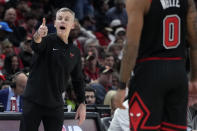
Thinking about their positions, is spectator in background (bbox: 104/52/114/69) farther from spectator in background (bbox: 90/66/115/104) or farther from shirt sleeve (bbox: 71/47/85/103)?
shirt sleeve (bbox: 71/47/85/103)

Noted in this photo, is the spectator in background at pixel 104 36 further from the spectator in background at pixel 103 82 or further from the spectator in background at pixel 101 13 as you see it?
the spectator in background at pixel 103 82

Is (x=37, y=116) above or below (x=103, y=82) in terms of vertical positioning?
below

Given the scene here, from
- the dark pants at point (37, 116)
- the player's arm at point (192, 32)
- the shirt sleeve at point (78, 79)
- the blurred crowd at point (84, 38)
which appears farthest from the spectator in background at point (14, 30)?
the player's arm at point (192, 32)

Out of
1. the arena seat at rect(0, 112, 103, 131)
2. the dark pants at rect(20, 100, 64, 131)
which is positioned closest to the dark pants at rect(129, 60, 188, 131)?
the dark pants at rect(20, 100, 64, 131)

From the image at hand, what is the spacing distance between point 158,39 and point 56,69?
1546mm

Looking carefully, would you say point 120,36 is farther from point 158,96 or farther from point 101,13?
point 158,96

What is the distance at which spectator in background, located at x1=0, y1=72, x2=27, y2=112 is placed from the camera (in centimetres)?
688

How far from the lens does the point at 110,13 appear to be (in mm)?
15727

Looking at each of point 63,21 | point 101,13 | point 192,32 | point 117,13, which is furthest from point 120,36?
point 192,32

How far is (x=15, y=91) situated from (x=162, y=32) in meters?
3.92

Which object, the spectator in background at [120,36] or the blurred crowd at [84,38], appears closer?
the blurred crowd at [84,38]

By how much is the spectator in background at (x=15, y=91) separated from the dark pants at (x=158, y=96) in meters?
3.49

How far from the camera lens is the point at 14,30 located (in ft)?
39.6

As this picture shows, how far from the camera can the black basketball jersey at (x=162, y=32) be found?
3.73 m
